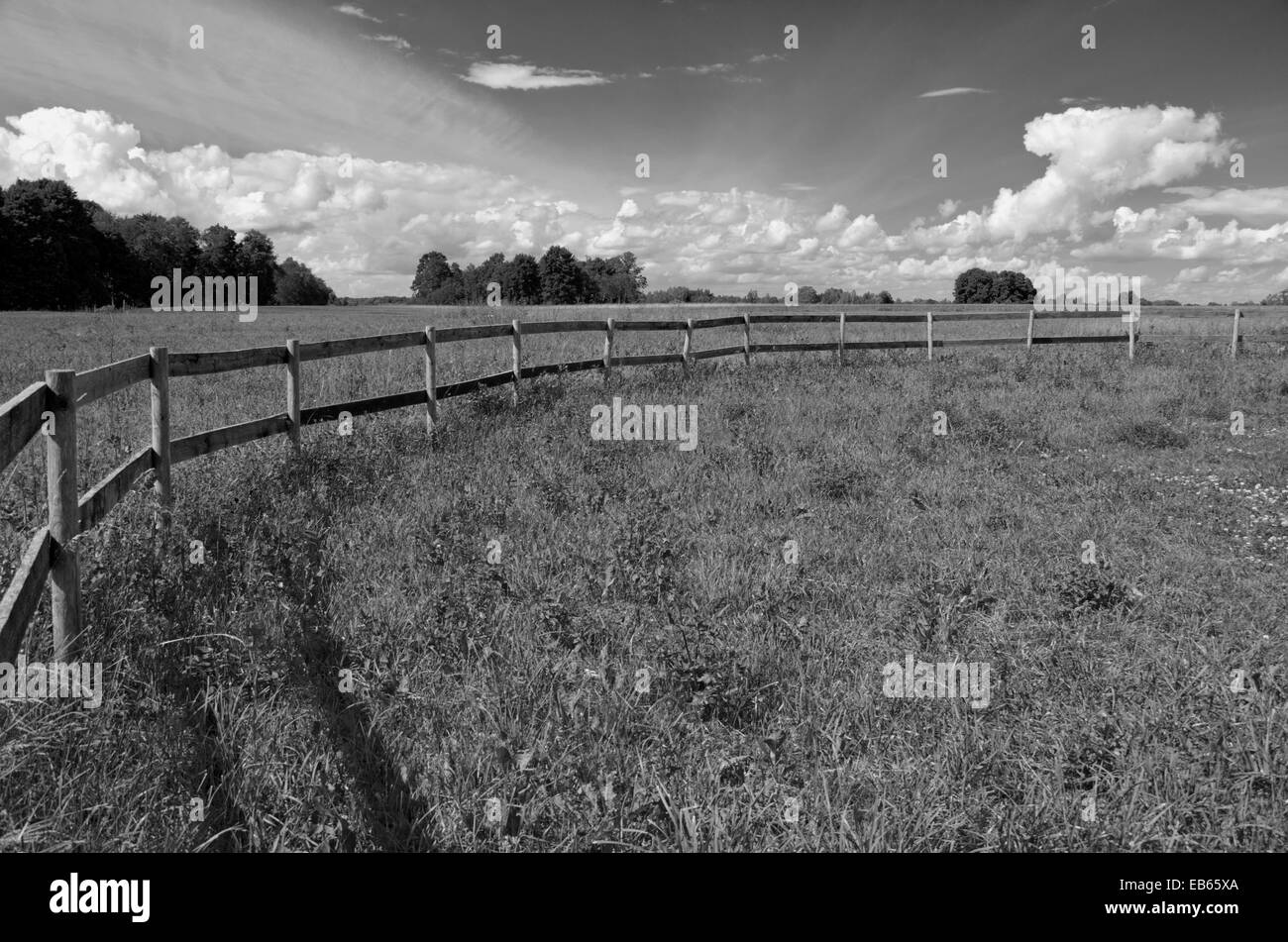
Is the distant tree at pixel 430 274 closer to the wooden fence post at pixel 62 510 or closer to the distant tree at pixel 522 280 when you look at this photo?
the distant tree at pixel 522 280

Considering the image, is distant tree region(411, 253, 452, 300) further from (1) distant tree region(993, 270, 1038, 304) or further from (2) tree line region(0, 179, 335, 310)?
(1) distant tree region(993, 270, 1038, 304)

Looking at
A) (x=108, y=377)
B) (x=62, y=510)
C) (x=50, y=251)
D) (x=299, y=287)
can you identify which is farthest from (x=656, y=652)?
(x=299, y=287)

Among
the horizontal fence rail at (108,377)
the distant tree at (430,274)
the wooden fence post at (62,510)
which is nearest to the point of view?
the wooden fence post at (62,510)

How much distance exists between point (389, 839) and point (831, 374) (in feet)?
49.1

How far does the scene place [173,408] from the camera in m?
11.5

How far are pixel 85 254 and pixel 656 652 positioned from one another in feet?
266

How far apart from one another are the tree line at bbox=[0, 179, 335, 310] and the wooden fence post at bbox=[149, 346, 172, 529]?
68.6 meters

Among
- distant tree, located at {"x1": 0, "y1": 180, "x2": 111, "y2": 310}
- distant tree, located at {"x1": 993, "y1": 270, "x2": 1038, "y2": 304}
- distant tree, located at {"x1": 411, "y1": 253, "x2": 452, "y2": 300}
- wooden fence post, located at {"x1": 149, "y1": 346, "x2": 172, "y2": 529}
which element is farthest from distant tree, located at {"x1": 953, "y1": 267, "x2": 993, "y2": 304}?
wooden fence post, located at {"x1": 149, "y1": 346, "x2": 172, "y2": 529}

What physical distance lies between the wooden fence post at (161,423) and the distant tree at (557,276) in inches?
3767

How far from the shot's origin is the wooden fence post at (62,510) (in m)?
3.68

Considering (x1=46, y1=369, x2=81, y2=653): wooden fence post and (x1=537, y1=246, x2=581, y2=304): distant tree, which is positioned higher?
(x1=537, y1=246, x2=581, y2=304): distant tree

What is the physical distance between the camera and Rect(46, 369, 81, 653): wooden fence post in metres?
3.68

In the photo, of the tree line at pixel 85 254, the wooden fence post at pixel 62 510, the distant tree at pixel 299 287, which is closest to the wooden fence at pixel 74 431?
the wooden fence post at pixel 62 510
